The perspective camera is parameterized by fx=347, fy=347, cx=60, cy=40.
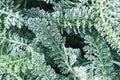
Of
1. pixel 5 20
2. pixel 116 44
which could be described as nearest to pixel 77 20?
pixel 116 44

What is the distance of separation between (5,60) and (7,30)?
167mm

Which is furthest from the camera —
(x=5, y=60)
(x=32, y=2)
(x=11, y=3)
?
(x=32, y=2)

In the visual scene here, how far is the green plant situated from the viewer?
1.30 metres

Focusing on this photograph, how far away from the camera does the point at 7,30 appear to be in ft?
4.66

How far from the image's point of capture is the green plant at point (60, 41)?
4.28ft

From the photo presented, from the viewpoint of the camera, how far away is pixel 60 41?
4.44 feet

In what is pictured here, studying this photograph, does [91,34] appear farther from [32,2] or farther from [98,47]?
[32,2]

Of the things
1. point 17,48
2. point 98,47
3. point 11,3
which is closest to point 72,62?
point 98,47

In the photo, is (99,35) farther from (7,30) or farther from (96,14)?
(7,30)

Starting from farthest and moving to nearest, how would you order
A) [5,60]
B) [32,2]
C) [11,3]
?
1. [32,2]
2. [11,3]
3. [5,60]

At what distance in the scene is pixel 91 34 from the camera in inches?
55.7

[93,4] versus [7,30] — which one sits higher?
[93,4]

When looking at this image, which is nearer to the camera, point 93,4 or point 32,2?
point 93,4

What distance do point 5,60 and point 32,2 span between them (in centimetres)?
39
